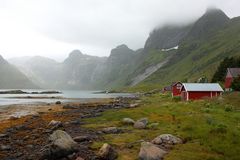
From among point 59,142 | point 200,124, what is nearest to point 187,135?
point 200,124

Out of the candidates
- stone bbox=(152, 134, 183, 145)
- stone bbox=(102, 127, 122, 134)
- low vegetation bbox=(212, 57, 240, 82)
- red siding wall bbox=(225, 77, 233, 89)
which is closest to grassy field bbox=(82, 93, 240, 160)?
stone bbox=(152, 134, 183, 145)

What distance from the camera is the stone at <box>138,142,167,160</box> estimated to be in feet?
85.8

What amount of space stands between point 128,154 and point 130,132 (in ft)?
31.1

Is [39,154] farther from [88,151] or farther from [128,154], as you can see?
[128,154]

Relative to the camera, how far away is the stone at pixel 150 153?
26156mm

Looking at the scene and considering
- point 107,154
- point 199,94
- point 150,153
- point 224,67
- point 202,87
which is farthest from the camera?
point 224,67

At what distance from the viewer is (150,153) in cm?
2636

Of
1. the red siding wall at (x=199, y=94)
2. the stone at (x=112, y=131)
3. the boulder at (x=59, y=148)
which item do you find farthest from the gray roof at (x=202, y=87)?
the boulder at (x=59, y=148)

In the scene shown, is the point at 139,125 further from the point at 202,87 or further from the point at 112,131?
the point at 202,87

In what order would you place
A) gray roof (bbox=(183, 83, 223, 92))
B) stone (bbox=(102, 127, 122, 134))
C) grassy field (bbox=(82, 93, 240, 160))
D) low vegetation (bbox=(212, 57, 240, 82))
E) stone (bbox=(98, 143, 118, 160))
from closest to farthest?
stone (bbox=(98, 143, 118, 160)) → grassy field (bbox=(82, 93, 240, 160)) → stone (bbox=(102, 127, 122, 134)) → gray roof (bbox=(183, 83, 223, 92)) → low vegetation (bbox=(212, 57, 240, 82))

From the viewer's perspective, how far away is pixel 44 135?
3959cm

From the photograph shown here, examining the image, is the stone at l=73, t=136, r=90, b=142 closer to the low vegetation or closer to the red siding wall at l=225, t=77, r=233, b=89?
the red siding wall at l=225, t=77, r=233, b=89

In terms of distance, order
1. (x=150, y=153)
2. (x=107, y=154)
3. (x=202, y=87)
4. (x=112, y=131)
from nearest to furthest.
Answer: (x=150, y=153) < (x=107, y=154) < (x=112, y=131) < (x=202, y=87)

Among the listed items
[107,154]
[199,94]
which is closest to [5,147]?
[107,154]
